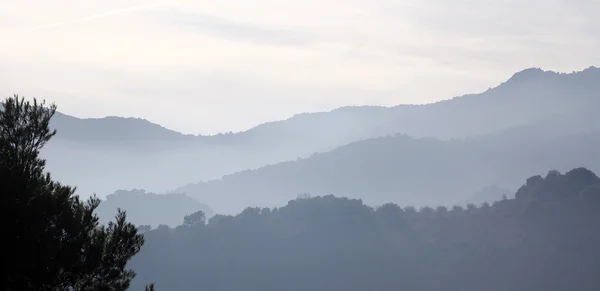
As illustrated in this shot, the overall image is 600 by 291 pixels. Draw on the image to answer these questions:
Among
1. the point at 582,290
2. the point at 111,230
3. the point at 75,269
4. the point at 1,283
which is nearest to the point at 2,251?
the point at 1,283

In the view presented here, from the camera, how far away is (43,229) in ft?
84.3

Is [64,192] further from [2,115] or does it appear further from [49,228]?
[2,115]

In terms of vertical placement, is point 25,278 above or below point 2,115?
below

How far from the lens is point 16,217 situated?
81.7 ft

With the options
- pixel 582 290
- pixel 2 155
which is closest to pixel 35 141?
pixel 2 155

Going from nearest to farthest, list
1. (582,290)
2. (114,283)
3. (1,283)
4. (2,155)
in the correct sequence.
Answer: (1,283) → (2,155) → (114,283) → (582,290)

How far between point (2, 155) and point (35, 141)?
1298 mm

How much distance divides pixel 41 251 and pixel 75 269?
1.59 meters

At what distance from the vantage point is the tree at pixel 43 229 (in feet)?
81.2

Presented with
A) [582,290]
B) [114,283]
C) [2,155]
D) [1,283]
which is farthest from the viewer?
[582,290]

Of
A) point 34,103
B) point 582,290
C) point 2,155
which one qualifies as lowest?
point 582,290

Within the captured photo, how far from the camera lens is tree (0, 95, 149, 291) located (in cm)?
2475

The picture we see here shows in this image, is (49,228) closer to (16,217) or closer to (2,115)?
(16,217)

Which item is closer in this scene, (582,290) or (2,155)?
(2,155)
